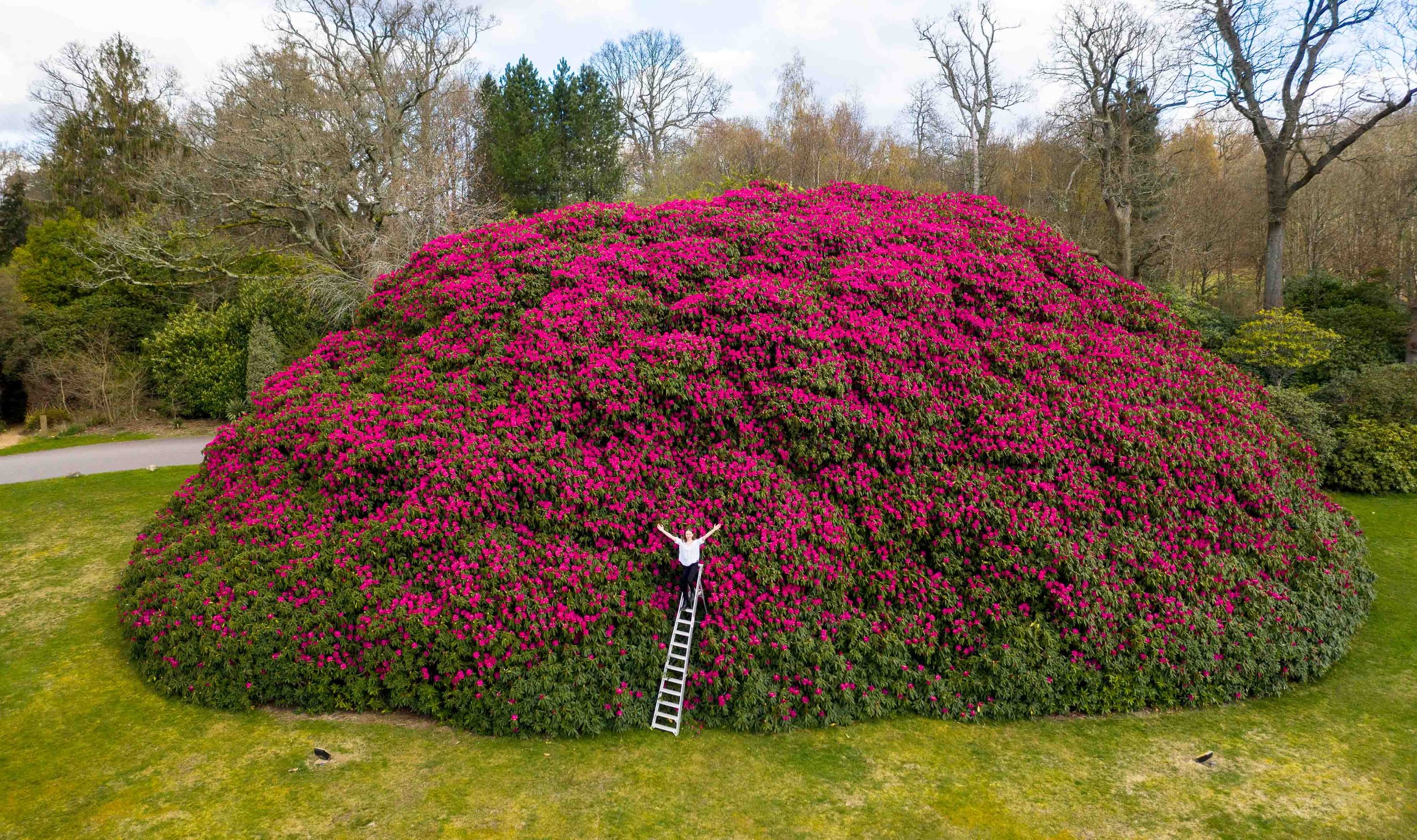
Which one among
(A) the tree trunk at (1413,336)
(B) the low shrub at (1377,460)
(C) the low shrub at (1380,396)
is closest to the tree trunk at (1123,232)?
(A) the tree trunk at (1413,336)

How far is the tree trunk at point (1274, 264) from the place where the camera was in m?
21.0

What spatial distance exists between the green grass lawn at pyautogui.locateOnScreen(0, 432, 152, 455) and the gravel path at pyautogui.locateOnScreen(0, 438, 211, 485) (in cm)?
48

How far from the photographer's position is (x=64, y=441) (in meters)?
19.1

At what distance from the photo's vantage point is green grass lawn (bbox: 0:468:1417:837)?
533 centimetres

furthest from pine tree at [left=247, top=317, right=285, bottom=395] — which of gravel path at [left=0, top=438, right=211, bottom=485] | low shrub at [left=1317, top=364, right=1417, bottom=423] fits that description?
low shrub at [left=1317, top=364, right=1417, bottom=423]

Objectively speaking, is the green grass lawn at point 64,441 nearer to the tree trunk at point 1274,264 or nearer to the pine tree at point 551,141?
the pine tree at point 551,141

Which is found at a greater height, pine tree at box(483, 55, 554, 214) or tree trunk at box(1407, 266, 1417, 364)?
pine tree at box(483, 55, 554, 214)

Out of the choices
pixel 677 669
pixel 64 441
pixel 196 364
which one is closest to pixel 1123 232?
pixel 677 669

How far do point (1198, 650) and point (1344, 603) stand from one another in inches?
107

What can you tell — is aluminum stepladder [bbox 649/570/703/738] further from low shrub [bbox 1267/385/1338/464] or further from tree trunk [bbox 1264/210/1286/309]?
tree trunk [bbox 1264/210/1286/309]

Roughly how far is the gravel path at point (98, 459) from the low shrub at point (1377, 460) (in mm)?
23651

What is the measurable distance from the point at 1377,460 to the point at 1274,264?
10.6 meters

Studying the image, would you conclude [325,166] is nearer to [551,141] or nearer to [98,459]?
[98,459]

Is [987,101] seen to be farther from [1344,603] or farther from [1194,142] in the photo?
[1344,603]
